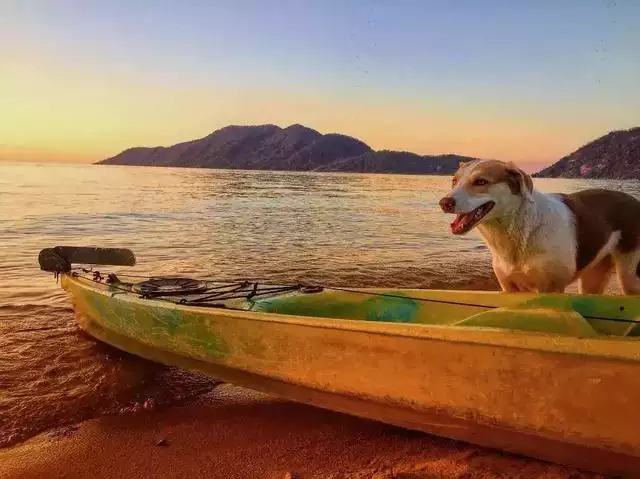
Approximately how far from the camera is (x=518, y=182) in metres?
4.81

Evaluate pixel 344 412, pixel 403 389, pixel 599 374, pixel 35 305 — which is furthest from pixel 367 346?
pixel 35 305

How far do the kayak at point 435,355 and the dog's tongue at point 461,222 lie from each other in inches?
27.3

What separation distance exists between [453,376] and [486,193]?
189cm

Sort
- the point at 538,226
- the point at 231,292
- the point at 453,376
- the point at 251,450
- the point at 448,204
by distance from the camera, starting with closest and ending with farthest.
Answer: the point at 453,376 < the point at 251,450 < the point at 448,204 < the point at 538,226 < the point at 231,292

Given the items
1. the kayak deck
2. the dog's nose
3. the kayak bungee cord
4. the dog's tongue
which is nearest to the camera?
the kayak deck

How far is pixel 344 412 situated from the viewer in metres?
4.12

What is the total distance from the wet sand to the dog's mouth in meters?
1.68

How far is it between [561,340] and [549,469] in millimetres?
842

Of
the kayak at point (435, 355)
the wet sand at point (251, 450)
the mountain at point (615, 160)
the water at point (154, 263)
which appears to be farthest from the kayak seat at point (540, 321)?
the mountain at point (615, 160)

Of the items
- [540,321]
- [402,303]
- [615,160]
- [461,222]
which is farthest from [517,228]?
[615,160]

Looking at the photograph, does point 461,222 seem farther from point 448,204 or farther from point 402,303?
point 402,303

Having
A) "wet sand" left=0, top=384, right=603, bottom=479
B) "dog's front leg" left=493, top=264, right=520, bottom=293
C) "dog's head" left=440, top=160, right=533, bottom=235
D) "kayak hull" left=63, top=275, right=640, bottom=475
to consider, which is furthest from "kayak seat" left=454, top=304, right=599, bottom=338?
"dog's front leg" left=493, top=264, right=520, bottom=293

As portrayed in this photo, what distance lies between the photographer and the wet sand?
11.3 ft

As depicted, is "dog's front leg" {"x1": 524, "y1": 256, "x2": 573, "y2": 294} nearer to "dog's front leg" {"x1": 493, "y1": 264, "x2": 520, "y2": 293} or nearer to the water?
"dog's front leg" {"x1": 493, "y1": 264, "x2": 520, "y2": 293}
